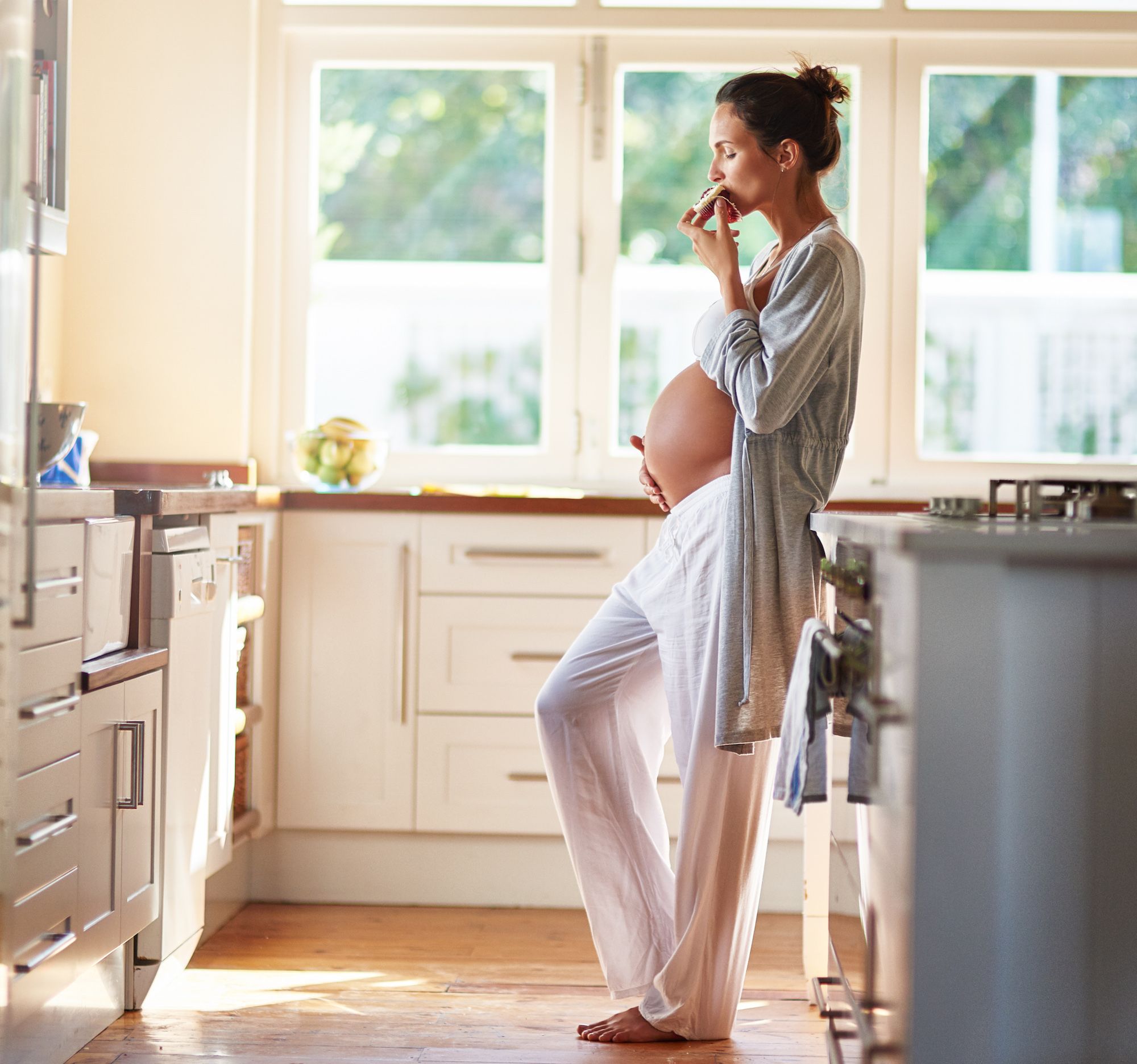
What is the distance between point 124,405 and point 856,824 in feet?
7.21

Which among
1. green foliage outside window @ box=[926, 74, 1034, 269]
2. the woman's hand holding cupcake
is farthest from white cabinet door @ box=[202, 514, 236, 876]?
green foliage outside window @ box=[926, 74, 1034, 269]

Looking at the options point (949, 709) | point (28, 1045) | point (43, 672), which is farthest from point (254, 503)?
point (949, 709)

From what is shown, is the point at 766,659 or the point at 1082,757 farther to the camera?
the point at 766,659

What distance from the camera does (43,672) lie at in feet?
5.55

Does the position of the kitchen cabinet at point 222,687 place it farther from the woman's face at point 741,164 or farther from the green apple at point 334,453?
the woman's face at point 741,164

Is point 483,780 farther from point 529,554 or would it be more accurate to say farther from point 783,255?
point 783,255

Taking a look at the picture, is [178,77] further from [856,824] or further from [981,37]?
[856,824]

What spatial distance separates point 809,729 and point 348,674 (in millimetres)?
1614

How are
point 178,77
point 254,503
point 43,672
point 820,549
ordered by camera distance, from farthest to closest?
point 178,77 → point 254,503 → point 820,549 → point 43,672

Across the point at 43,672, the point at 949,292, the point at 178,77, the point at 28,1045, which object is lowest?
the point at 28,1045

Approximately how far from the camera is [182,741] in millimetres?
2170

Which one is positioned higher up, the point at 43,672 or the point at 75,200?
the point at 75,200

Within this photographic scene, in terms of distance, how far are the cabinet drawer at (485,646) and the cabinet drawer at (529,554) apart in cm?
3

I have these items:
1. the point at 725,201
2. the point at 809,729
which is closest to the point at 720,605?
the point at 809,729
